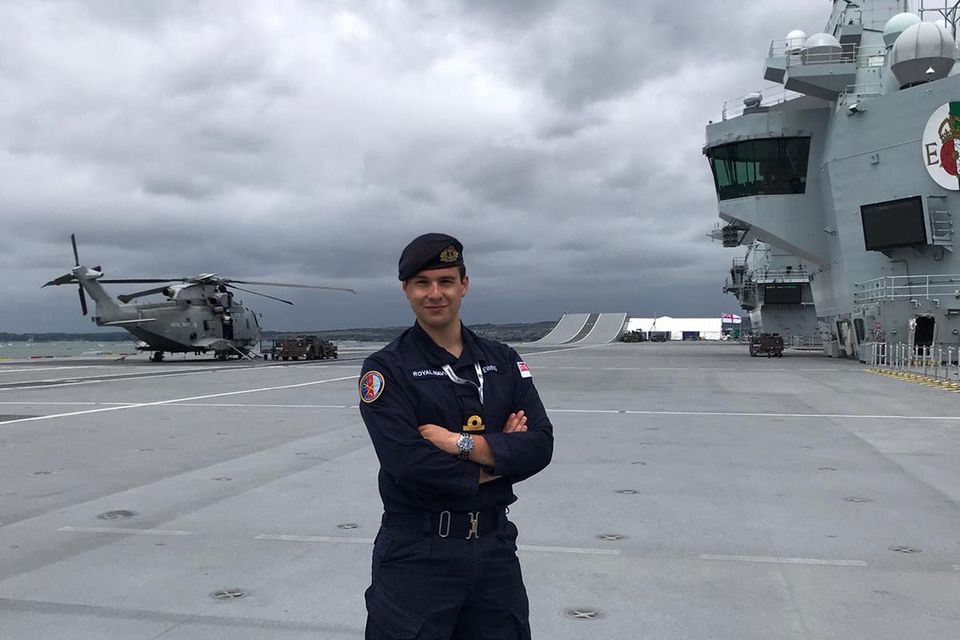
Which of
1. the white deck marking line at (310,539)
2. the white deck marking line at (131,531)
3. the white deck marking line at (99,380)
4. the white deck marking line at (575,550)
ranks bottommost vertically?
the white deck marking line at (575,550)

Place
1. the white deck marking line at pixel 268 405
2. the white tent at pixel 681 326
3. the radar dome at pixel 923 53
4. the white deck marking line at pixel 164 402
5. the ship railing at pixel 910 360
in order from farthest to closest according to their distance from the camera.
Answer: the white tent at pixel 681 326, the radar dome at pixel 923 53, the ship railing at pixel 910 360, the white deck marking line at pixel 268 405, the white deck marking line at pixel 164 402

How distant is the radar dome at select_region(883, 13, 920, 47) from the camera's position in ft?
104

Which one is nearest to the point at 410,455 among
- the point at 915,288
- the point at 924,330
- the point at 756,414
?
the point at 756,414

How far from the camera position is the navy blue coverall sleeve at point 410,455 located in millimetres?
2326

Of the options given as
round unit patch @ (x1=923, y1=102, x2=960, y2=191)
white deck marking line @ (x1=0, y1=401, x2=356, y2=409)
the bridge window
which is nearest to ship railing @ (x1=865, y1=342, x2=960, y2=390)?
round unit patch @ (x1=923, y1=102, x2=960, y2=191)

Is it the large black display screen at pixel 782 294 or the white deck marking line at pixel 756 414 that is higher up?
the large black display screen at pixel 782 294

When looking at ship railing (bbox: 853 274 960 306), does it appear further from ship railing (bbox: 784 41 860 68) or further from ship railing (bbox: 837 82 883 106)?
ship railing (bbox: 784 41 860 68)

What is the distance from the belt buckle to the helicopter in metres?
34.0

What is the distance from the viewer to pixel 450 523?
7.85ft

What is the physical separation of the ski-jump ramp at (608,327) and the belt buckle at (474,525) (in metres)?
87.3

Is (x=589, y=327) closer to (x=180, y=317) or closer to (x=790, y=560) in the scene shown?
(x=180, y=317)

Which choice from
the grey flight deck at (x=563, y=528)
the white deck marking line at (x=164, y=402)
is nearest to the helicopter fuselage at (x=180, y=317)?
the white deck marking line at (x=164, y=402)

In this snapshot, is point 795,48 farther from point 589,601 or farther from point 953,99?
point 589,601

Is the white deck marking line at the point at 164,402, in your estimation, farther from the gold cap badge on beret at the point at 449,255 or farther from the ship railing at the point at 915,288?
the ship railing at the point at 915,288
